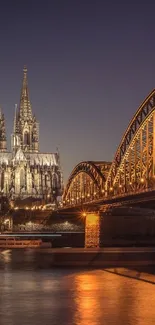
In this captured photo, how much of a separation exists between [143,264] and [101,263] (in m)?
3.40

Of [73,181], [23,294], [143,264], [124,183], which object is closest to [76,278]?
[23,294]

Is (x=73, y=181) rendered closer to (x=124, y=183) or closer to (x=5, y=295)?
(x=124, y=183)

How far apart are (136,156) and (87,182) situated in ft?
159

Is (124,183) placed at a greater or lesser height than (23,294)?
greater

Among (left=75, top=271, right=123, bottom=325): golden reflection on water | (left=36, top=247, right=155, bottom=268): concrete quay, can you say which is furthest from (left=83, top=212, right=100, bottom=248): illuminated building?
(left=75, top=271, right=123, bottom=325): golden reflection on water

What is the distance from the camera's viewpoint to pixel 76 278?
46.2 meters

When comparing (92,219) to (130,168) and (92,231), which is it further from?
(130,168)

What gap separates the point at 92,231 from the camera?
98.1 metres

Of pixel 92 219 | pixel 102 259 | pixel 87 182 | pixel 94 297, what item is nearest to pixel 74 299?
pixel 94 297

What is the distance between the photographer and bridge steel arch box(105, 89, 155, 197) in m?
71.1

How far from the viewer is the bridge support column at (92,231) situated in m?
97.1

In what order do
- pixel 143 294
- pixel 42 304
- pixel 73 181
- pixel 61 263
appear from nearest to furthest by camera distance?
pixel 42 304
pixel 143 294
pixel 61 263
pixel 73 181

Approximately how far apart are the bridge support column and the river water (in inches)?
1767

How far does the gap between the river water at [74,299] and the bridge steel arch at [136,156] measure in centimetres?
2231
